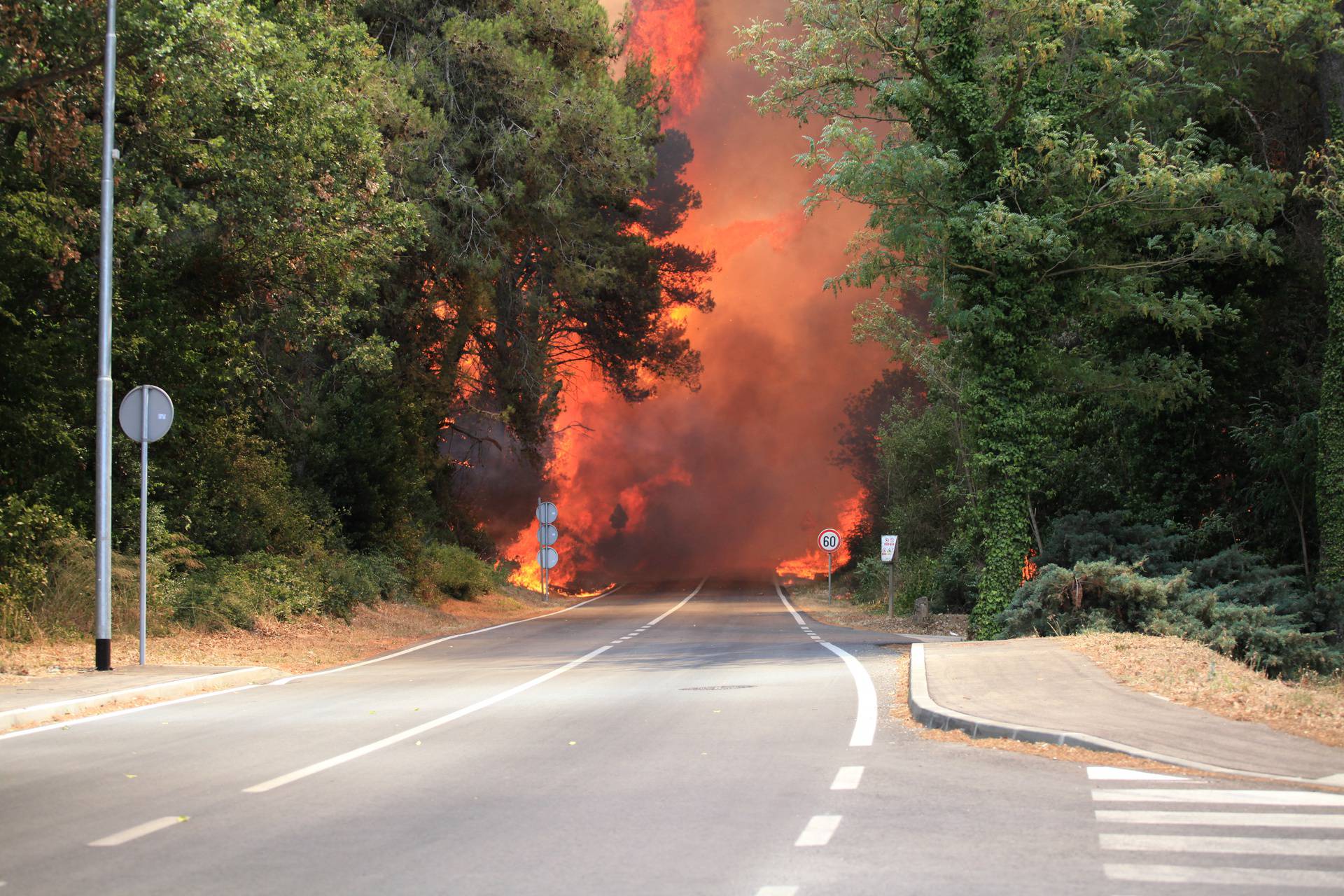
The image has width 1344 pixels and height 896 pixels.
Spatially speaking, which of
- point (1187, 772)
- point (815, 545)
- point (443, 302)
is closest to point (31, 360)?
point (1187, 772)

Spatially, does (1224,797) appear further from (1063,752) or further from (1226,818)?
(1063,752)

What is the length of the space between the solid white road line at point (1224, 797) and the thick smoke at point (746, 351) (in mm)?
71841

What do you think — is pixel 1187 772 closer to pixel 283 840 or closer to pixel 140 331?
pixel 283 840

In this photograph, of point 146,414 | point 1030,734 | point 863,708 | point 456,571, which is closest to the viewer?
point 1030,734

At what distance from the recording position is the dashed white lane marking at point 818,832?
6246 mm

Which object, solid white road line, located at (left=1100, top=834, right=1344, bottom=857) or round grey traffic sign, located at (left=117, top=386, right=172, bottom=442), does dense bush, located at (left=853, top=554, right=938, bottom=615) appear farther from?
solid white road line, located at (left=1100, top=834, right=1344, bottom=857)

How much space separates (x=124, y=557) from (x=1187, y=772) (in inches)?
679

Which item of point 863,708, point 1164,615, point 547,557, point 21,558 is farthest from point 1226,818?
point 547,557

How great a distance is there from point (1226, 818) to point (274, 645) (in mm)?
18150

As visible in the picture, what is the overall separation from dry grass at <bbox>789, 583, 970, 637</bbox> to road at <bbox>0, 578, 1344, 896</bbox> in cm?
1503

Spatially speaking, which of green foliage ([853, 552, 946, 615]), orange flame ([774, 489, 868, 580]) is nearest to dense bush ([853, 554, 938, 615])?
green foliage ([853, 552, 946, 615])

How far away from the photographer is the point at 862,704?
39.7 ft

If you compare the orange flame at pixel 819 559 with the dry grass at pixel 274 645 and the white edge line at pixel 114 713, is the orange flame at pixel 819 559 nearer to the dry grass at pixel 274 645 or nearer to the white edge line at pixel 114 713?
the dry grass at pixel 274 645

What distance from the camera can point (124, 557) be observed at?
2031 centimetres
